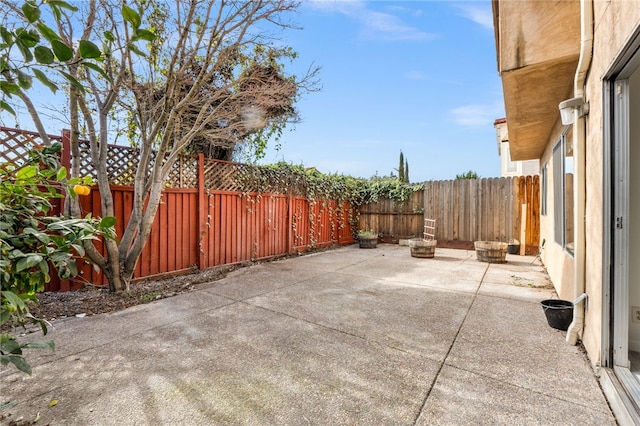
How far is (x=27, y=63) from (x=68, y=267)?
79 cm

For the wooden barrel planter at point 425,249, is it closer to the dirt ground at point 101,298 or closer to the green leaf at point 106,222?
the dirt ground at point 101,298

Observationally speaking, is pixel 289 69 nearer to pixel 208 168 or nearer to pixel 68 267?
pixel 208 168

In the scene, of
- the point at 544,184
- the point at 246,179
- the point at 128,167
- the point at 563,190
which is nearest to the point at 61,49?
the point at 128,167

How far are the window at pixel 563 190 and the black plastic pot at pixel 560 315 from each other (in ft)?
2.22

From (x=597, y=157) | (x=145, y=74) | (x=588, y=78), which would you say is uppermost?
(x=145, y=74)

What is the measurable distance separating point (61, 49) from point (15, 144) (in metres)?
3.59

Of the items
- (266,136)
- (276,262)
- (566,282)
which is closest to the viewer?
(566,282)

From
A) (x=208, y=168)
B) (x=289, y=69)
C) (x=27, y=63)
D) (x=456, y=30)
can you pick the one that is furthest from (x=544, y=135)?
(x=27, y=63)

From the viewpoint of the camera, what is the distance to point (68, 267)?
1246 millimetres

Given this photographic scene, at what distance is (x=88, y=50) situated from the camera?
0.92 m

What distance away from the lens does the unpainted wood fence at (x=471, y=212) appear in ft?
23.3

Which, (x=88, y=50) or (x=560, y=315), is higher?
(x=88, y=50)

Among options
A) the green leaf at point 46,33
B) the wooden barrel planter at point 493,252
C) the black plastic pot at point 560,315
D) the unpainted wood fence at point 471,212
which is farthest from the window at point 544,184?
the green leaf at point 46,33

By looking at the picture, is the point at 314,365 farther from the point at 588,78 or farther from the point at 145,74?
the point at 145,74
